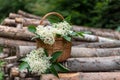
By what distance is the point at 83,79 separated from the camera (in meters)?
3.53

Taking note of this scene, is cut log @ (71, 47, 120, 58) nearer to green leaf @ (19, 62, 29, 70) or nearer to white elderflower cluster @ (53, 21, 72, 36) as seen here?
white elderflower cluster @ (53, 21, 72, 36)

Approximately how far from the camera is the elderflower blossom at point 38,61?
3.48m

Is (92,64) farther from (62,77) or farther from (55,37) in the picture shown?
(55,37)

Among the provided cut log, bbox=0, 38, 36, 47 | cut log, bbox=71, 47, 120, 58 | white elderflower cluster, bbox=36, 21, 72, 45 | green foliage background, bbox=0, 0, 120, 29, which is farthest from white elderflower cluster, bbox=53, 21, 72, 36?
green foliage background, bbox=0, 0, 120, 29

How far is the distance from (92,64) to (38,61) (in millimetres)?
654

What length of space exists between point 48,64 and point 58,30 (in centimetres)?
38

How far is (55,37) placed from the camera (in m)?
3.57

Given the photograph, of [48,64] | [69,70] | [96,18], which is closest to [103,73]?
[69,70]

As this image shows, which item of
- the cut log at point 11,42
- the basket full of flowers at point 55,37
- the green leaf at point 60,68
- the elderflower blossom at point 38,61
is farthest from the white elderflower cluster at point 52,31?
the cut log at point 11,42

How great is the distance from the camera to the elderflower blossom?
3.48m

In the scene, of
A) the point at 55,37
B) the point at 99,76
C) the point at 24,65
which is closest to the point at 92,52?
the point at 99,76

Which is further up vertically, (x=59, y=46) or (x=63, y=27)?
(x=63, y=27)

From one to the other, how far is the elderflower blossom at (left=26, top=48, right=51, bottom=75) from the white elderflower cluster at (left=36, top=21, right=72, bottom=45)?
0.15m

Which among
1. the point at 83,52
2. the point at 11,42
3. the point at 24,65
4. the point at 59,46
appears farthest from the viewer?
the point at 11,42
